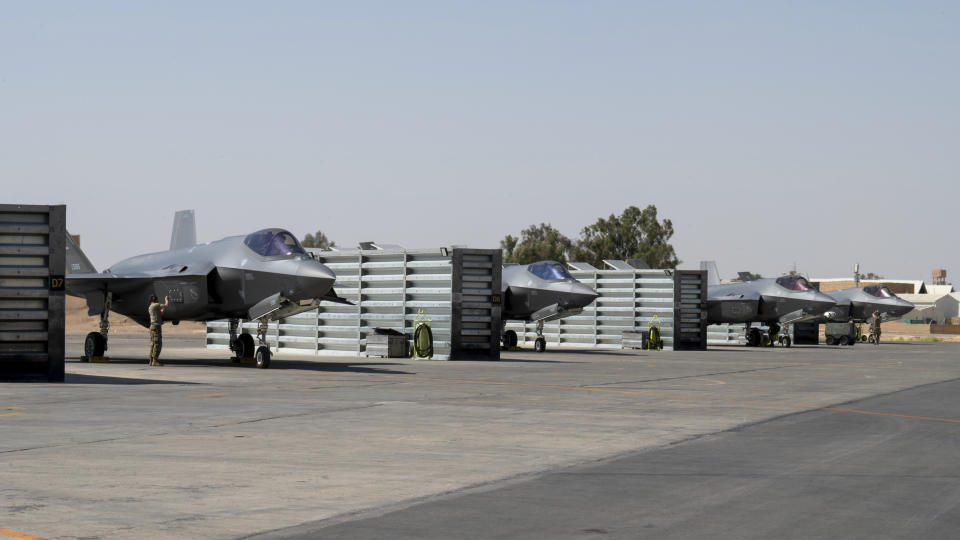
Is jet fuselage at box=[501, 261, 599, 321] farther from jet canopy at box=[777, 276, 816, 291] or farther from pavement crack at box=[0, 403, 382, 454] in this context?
pavement crack at box=[0, 403, 382, 454]

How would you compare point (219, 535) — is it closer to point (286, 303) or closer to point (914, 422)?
point (914, 422)

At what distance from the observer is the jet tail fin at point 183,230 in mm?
34812

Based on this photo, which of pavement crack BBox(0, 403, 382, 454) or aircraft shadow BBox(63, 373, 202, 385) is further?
aircraft shadow BBox(63, 373, 202, 385)

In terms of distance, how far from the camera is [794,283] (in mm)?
51344

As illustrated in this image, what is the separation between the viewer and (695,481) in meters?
9.21

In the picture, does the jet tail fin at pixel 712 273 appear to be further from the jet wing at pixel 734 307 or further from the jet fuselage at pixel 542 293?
the jet fuselage at pixel 542 293

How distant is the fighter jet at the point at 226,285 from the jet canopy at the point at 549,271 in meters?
13.8

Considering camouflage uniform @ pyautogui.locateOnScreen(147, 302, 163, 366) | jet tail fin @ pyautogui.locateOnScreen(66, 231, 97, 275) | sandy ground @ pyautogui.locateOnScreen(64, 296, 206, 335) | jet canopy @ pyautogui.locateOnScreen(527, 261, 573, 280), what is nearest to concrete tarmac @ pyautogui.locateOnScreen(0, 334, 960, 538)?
camouflage uniform @ pyautogui.locateOnScreen(147, 302, 163, 366)

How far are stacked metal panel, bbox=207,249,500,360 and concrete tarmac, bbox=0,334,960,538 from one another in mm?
8520

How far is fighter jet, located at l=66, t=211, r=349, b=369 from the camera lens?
87.2 feet

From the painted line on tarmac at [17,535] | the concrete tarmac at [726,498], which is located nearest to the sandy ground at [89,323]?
the concrete tarmac at [726,498]

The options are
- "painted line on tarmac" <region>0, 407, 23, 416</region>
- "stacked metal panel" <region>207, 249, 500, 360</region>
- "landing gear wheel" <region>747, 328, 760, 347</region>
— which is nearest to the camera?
"painted line on tarmac" <region>0, 407, 23, 416</region>

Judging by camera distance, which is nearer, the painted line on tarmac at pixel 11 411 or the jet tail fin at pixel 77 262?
the painted line on tarmac at pixel 11 411

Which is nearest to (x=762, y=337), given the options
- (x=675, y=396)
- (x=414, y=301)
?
(x=414, y=301)
